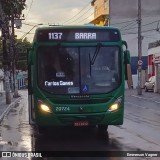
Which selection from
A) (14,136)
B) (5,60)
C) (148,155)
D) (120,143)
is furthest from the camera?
(5,60)

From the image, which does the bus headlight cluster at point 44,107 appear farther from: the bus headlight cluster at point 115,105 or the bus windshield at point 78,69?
the bus headlight cluster at point 115,105

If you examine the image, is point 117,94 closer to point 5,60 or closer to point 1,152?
point 1,152

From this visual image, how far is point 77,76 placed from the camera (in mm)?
12805

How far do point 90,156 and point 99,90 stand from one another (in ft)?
8.90

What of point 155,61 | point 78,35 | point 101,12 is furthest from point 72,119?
point 101,12

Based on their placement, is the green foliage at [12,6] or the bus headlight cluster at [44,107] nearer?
the bus headlight cluster at [44,107]

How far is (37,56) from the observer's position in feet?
42.1

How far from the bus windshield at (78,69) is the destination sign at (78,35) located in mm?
232

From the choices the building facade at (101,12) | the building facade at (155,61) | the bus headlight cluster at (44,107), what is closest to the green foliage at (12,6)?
the bus headlight cluster at (44,107)

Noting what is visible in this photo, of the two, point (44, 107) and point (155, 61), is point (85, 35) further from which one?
point (155, 61)

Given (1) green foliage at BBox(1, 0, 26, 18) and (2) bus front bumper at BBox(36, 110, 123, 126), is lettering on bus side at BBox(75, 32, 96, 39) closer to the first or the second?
(2) bus front bumper at BBox(36, 110, 123, 126)

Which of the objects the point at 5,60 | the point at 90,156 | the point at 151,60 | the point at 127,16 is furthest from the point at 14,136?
the point at 127,16

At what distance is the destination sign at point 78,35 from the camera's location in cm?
1289

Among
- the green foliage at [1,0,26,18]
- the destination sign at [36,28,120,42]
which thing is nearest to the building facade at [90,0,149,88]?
the green foliage at [1,0,26,18]
